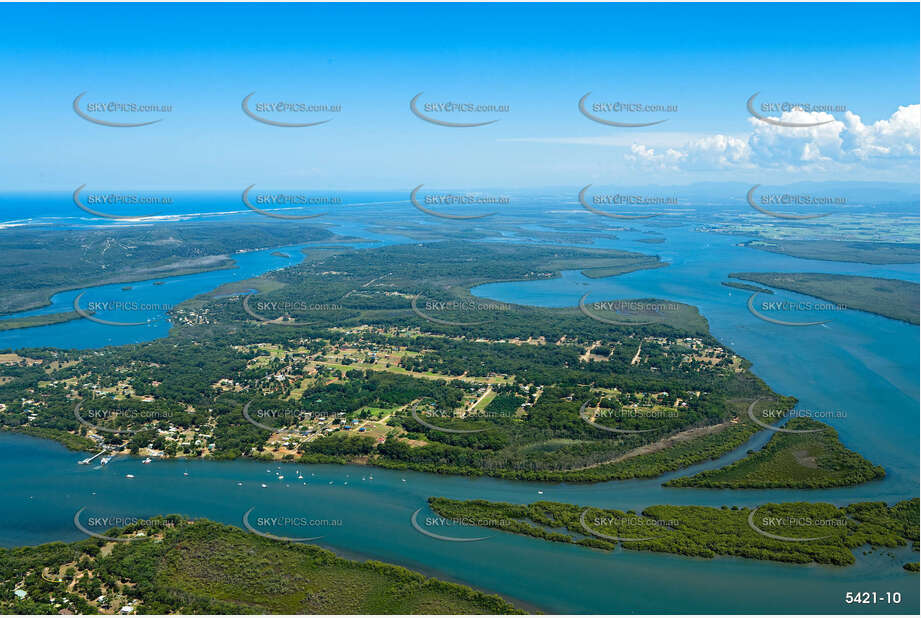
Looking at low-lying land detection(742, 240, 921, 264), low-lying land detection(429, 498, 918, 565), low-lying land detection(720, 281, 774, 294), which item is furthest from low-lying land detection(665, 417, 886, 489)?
low-lying land detection(742, 240, 921, 264)

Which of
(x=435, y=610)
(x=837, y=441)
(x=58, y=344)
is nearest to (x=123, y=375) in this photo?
(x=58, y=344)

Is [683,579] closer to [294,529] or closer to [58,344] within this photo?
[294,529]
